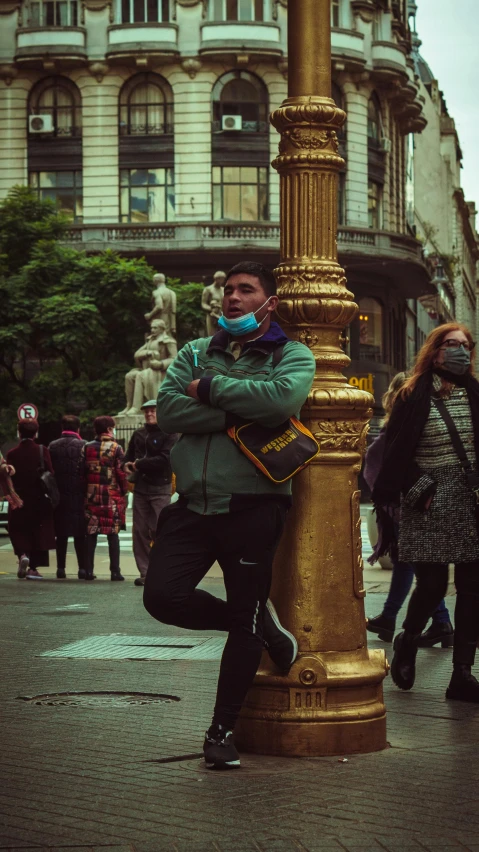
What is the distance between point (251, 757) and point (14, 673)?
296cm

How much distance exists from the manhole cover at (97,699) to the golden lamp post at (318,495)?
144cm

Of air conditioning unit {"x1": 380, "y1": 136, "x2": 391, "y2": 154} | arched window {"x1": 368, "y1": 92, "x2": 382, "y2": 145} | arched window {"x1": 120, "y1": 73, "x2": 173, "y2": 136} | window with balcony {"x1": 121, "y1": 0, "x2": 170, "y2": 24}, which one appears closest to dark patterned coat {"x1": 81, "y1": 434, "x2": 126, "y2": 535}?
arched window {"x1": 120, "y1": 73, "x2": 173, "y2": 136}

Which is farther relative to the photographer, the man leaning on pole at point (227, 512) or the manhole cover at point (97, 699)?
the manhole cover at point (97, 699)

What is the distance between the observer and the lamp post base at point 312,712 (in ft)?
18.9

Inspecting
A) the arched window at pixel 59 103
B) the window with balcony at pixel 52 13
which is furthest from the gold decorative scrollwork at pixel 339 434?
the window with balcony at pixel 52 13

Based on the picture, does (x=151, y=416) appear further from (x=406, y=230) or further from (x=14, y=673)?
(x=406, y=230)

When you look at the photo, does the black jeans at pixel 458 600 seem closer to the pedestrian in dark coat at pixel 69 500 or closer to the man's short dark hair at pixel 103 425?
the man's short dark hair at pixel 103 425

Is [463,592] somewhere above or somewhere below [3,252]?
below

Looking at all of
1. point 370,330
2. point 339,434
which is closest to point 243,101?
point 370,330

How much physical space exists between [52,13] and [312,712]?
55.2 metres

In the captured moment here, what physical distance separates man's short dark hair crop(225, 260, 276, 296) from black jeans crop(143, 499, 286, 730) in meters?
0.85

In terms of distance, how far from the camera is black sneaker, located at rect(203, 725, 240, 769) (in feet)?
17.7

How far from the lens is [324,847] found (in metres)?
4.32

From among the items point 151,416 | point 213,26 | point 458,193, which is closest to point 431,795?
point 151,416
